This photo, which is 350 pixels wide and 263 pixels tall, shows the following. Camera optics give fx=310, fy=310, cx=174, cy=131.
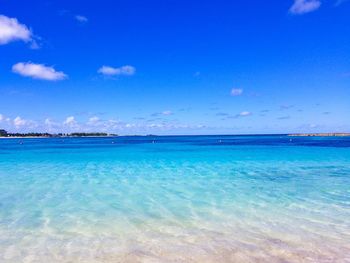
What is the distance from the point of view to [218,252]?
517 centimetres

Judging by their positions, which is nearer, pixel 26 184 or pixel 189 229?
pixel 189 229

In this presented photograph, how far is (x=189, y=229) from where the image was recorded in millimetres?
6414

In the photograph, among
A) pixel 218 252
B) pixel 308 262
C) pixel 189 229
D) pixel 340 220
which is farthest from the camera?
pixel 340 220

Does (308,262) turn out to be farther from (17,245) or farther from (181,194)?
(181,194)

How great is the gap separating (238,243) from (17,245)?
394cm

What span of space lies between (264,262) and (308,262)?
0.66m

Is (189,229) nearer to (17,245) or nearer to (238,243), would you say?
(238,243)

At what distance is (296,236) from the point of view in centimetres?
588

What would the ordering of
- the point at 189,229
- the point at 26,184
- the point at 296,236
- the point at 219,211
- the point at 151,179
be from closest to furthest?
the point at 296,236 < the point at 189,229 < the point at 219,211 < the point at 26,184 < the point at 151,179

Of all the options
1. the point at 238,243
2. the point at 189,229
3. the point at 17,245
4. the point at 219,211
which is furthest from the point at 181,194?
the point at 17,245

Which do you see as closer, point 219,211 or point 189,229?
point 189,229

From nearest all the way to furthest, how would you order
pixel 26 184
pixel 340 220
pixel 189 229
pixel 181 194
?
1. pixel 189 229
2. pixel 340 220
3. pixel 181 194
4. pixel 26 184

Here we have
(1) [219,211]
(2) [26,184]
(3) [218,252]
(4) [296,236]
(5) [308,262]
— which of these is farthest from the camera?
(2) [26,184]

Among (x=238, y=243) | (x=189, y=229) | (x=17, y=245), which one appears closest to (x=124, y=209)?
(x=189, y=229)
